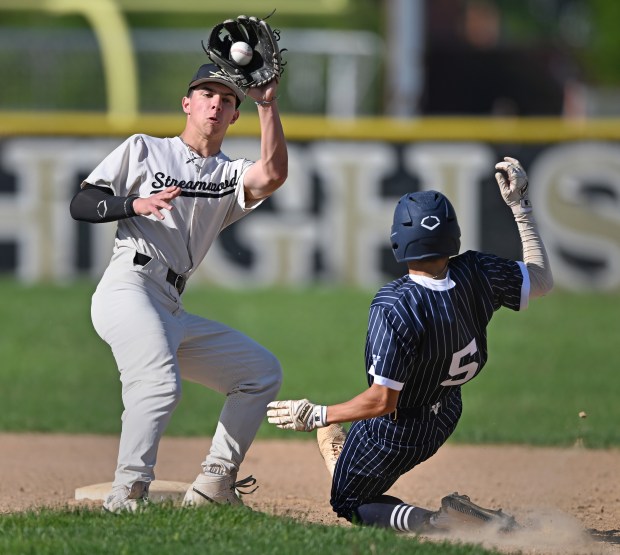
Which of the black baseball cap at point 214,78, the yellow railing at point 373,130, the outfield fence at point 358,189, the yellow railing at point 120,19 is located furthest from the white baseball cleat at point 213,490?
the yellow railing at point 120,19

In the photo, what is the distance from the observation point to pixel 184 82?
2636 cm

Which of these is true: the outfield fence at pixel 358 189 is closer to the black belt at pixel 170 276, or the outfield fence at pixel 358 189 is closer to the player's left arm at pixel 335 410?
the black belt at pixel 170 276

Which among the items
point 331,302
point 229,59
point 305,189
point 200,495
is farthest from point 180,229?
point 305,189

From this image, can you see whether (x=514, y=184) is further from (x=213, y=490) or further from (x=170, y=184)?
(x=213, y=490)

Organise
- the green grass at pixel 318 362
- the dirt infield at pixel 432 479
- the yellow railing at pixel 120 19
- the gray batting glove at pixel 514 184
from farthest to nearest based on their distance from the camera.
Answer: the yellow railing at pixel 120 19 < the green grass at pixel 318 362 < the dirt infield at pixel 432 479 < the gray batting glove at pixel 514 184

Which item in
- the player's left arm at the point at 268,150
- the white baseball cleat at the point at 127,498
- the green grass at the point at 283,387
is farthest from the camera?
the player's left arm at the point at 268,150

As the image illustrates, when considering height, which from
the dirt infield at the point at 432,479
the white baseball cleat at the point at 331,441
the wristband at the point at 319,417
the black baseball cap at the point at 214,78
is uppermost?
the black baseball cap at the point at 214,78

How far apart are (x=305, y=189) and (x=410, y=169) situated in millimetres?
1403

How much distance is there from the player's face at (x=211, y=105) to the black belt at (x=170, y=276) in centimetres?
67

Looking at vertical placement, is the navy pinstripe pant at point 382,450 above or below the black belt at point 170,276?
below

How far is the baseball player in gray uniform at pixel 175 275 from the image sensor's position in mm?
5137

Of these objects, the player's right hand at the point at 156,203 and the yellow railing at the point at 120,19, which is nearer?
the player's right hand at the point at 156,203

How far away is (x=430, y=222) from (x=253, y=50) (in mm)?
1199

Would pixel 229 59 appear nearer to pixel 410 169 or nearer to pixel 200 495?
pixel 200 495
